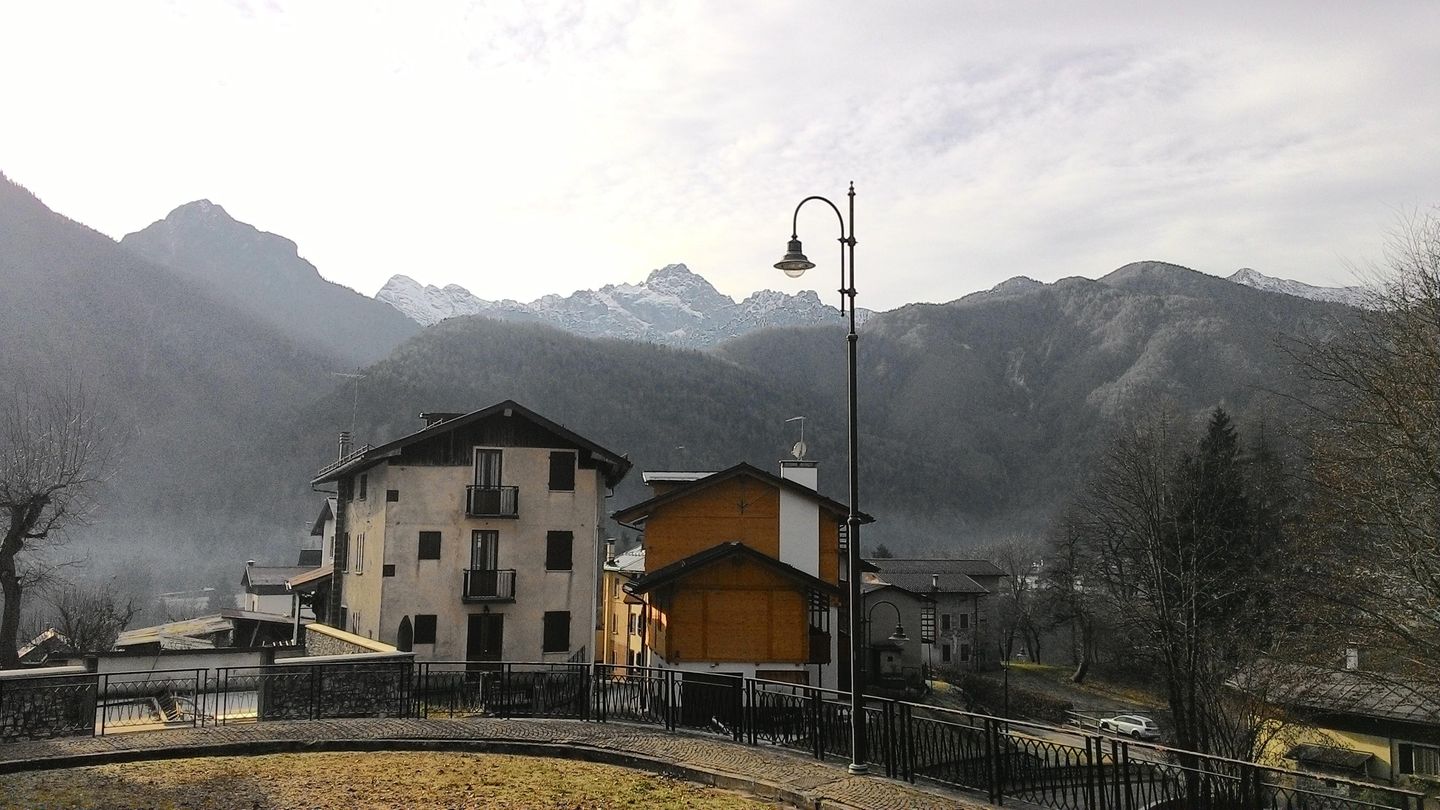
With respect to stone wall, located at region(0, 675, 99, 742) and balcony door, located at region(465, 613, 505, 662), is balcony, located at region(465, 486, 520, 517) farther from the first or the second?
stone wall, located at region(0, 675, 99, 742)

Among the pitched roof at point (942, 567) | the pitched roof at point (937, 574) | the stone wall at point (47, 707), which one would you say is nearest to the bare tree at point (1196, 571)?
the pitched roof at point (937, 574)

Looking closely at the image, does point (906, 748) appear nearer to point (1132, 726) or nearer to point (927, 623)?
point (1132, 726)

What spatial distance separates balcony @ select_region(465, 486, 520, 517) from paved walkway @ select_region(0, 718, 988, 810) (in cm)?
1476

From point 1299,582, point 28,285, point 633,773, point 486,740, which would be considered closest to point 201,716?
point 486,740

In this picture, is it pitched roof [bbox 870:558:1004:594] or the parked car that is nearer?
the parked car

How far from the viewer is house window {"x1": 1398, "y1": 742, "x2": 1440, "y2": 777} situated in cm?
2783

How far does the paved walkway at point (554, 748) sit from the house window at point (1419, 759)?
22.7 m

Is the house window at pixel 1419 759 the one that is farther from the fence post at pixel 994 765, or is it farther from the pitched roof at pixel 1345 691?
the fence post at pixel 994 765

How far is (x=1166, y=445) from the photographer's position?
5044 centimetres

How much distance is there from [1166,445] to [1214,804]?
135 ft

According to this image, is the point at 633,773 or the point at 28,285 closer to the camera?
the point at 633,773

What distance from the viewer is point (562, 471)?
34969 millimetres

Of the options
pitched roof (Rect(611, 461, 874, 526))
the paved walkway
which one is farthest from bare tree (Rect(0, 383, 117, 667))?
the paved walkway

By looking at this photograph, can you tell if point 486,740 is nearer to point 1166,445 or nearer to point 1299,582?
point 1299,582
